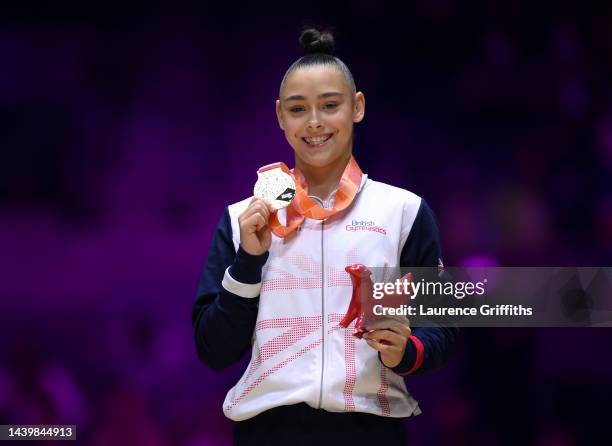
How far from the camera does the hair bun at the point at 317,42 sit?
2.61 meters

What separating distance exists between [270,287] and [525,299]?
0.97 metres

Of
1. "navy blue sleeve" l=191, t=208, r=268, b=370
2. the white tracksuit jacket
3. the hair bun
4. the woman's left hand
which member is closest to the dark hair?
the hair bun

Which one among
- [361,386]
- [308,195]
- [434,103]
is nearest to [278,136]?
[434,103]

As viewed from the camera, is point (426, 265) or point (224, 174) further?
point (224, 174)

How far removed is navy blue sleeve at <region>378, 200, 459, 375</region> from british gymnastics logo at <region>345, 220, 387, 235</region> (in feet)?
0.31

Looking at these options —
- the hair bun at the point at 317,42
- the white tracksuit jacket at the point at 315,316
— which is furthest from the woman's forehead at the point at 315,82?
the white tracksuit jacket at the point at 315,316

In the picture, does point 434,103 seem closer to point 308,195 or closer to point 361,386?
point 308,195

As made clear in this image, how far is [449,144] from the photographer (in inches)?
134

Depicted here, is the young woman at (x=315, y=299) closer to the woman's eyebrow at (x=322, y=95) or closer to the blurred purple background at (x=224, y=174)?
the woman's eyebrow at (x=322, y=95)

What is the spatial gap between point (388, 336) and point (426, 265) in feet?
1.11

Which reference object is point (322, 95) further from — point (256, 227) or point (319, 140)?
point (256, 227)

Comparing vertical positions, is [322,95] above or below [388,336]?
above

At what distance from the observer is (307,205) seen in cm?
243

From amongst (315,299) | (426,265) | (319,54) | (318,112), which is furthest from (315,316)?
(319,54)
